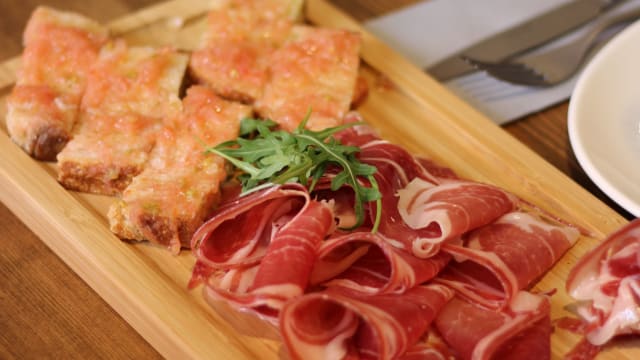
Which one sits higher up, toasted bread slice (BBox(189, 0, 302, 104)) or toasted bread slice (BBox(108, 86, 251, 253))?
toasted bread slice (BBox(189, 0, 302, 104))

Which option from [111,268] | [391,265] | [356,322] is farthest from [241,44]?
[356,322]

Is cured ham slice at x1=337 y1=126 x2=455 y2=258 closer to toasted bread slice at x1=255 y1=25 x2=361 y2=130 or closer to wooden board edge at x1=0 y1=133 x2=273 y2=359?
toasted bread slice at x1=255 y1=25 x2=361 y2=130

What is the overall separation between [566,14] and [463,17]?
0.48 meters

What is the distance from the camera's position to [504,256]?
265 centimetres

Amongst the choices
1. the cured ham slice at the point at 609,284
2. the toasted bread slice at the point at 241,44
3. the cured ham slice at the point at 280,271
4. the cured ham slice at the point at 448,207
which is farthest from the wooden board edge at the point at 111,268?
the cured ham slice at the point at 609,284

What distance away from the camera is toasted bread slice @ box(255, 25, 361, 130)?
3164mm

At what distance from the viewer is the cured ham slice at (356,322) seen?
7.79 ft

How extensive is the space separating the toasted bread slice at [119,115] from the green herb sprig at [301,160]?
1.06 ft

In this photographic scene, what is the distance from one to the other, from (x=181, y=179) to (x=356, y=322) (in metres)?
0.84

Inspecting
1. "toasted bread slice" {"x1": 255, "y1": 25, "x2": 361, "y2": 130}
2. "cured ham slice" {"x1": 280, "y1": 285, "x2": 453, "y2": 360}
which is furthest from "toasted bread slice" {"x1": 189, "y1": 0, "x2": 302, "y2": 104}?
"cured ham slice" {"x1": 280, "y1": 285, "x2": 453, "y2": 360}

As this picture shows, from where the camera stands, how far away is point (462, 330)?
2.52 meters

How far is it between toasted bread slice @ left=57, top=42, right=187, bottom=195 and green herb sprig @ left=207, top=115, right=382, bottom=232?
324 mm

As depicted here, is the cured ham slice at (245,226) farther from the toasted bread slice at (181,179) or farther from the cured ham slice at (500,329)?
the cured ham slice at (500,329)

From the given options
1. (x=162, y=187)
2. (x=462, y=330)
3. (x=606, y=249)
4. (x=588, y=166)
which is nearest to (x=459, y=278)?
(x=462, y=330)
